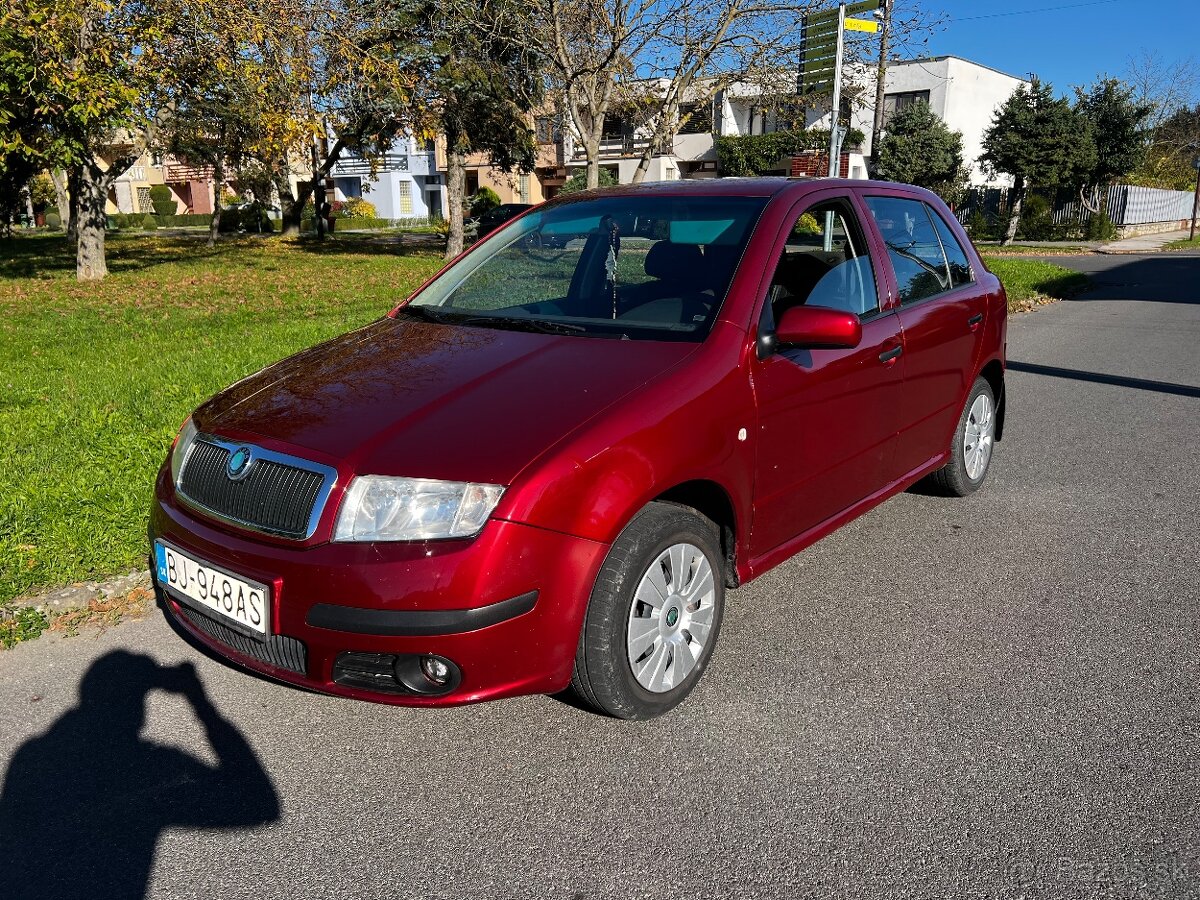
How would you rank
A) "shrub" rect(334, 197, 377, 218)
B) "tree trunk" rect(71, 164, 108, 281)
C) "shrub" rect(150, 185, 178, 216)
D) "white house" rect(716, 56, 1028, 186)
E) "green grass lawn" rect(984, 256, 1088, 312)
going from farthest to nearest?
1. "shrub" rect(334, 197, 377, 218)
2. "shrub" rect(150, 185, 178, 216)
3. "white house" rect(716, 56, 1028, 186)
4. "tree trunk" rect(71, 164, 108, 281)
5. "green grass lawn" rect(984, 256, 1088, 312)

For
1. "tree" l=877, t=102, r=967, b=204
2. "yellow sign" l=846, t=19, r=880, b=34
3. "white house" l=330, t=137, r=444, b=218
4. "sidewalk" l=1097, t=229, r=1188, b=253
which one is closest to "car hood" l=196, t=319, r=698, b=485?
"yellow sign" l=846, t=19, r=880, b=34

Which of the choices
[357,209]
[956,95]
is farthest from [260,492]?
[357,209]

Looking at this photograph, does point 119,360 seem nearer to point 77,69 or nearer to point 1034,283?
point 77,69

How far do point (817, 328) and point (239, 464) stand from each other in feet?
6.43

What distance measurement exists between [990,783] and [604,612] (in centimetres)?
123

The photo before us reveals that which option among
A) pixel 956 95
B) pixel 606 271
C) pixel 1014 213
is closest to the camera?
pixel 606 271

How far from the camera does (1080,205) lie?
3641cm

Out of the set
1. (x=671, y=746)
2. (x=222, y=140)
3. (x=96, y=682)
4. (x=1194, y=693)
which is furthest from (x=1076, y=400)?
(x=222, y=140)

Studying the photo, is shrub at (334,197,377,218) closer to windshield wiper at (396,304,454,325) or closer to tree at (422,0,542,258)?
tree at (422,0,542,258)

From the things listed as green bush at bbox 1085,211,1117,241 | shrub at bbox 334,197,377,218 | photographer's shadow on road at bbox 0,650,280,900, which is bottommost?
photographer's shadow on road at bbox 0,650,280,900

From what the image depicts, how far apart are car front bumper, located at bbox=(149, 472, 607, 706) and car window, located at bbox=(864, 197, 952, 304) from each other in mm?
2390

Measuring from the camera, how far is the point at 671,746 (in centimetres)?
295

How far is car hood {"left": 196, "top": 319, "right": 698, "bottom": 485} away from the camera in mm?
2672

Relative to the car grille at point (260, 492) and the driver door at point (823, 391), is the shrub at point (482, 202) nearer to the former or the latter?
the driver door at point (823, 391)
